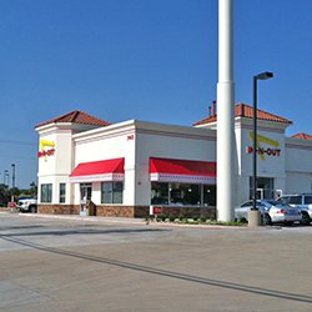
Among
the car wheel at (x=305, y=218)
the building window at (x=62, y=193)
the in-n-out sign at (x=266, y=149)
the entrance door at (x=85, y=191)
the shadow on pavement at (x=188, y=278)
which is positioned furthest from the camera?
the building window at (x=62, y=193)

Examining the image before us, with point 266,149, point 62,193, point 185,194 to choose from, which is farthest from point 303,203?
point 62,193

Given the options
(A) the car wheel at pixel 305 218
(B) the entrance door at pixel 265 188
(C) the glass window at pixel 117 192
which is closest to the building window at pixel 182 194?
(C) the glass window at pixel 117 192

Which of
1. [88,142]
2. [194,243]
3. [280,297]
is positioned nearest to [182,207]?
[88,142]

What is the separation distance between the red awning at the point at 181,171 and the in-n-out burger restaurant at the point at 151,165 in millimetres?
63

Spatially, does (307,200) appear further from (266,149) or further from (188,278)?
(188,278)

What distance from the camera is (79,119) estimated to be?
41.9m

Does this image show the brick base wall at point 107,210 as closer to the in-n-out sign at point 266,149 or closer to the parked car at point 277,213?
the parked car at point 277,213

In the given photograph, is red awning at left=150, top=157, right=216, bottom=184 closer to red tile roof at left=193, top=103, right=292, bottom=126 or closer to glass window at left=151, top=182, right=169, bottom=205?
glass window at left=151, top=182, right=169, bottom=205

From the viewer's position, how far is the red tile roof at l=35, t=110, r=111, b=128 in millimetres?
41375

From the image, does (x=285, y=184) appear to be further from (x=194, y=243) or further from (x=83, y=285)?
(x=83, y=285)

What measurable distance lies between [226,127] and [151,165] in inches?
280

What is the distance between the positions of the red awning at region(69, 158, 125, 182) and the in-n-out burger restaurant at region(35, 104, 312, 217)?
0.06 m

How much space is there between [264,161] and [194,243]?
2190 centimetres

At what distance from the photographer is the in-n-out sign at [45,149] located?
137 feet
